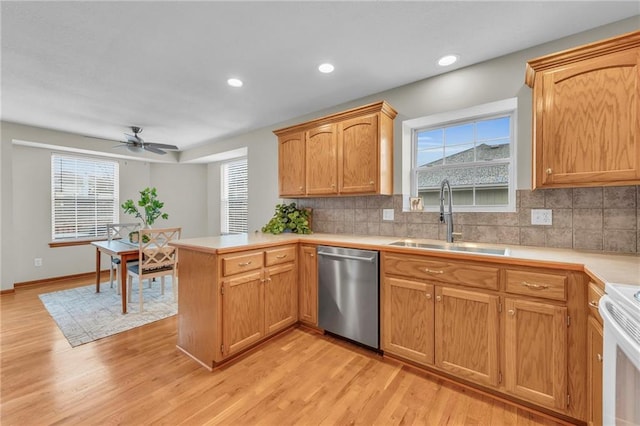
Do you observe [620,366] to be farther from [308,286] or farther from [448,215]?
[308,286]

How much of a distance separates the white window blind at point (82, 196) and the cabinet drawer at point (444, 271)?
17.5ft

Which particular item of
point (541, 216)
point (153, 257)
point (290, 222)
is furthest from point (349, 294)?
point (153, 257)

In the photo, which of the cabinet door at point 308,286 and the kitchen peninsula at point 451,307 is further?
the cabinet door at point 308,286

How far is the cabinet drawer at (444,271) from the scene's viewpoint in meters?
1.69

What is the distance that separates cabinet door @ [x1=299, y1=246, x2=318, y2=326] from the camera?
2.58 metres

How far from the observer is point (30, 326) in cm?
277

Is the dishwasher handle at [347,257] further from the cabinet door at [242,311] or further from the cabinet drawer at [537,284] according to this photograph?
the cabinet drawer at [537,284]

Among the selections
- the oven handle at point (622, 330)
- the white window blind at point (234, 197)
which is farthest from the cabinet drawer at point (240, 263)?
the white window blind at point (234, 197)

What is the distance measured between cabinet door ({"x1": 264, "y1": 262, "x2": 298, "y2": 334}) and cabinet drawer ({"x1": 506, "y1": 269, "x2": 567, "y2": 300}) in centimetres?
177

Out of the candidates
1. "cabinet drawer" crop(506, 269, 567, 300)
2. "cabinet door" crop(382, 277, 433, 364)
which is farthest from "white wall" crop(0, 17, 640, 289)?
"cabinet door" crop(382, 277, 433, 364)

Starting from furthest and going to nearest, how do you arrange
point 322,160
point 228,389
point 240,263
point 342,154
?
point 322,160 → point 342,154 → point 240,263 → point 228,389

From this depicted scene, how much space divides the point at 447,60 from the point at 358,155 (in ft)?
3.52

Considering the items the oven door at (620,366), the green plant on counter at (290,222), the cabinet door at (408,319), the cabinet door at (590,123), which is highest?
the cabinet door at (590,123)

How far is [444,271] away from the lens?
1843 mm
